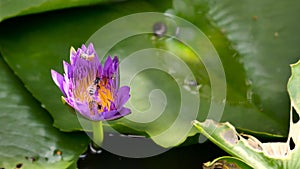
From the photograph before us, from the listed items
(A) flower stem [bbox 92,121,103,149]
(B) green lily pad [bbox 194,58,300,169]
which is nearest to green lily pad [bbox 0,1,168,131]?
(A) flower stem [bbox 92,121,103,149]

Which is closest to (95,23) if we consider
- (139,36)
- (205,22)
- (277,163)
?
(139,36)

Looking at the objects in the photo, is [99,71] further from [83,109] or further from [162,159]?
[162,159]

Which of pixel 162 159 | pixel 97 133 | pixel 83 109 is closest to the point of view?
pixel 83 109

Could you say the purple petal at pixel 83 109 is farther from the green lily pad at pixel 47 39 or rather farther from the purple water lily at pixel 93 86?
the green lily pad at pixel 47 39

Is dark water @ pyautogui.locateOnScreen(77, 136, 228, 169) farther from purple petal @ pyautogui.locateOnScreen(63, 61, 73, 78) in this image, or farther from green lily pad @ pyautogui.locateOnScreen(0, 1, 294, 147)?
purple petal @ pyautogui.locateOnScreen(63, 61, 73, 78)

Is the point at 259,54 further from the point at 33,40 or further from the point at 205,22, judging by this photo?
the point at 33,40

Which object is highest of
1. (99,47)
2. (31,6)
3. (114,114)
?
(31,6)

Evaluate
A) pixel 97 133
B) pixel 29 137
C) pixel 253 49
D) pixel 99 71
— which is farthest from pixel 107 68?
pixel 253 49
